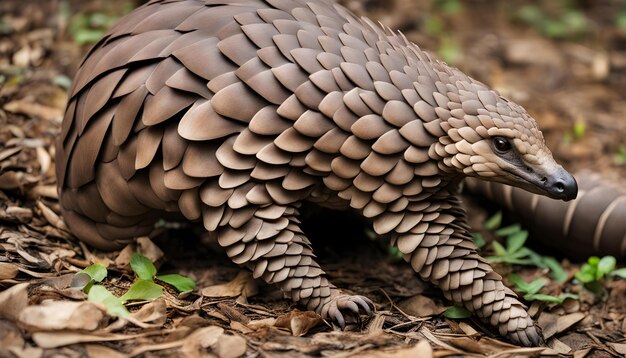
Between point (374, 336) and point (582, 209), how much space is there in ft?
4.97

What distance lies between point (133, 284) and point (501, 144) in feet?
5.05

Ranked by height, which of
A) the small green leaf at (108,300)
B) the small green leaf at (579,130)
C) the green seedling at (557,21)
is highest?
the green seedling at (557,21)

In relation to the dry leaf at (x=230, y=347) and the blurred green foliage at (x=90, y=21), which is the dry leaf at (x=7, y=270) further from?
the blurred green foliage at (x=90, y=21)

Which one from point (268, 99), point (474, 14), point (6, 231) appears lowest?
point (6, 231)

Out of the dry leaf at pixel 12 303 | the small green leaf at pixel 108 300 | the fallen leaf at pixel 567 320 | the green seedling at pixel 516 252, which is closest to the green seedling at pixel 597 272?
the green seedling at pixel 516 252

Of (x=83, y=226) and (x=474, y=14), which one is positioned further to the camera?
(x=474, y=14)

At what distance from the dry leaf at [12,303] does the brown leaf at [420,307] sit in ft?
5.05

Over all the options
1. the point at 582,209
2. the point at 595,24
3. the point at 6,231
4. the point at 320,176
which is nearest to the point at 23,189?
the point at 6,231

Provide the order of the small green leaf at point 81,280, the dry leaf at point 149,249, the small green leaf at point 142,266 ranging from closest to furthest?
1. the small green leaf at point 81,280
2. the small green leaf at point 142,266
3. the dry leaf at point 149,249

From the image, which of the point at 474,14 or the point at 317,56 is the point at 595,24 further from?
the point at 317,56

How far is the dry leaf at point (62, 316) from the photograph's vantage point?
7.73 feet

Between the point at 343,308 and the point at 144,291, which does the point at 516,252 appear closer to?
the point at 343,308

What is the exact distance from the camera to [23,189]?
3.50 m

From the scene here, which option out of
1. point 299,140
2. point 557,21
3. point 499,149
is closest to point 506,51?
point 557,21
